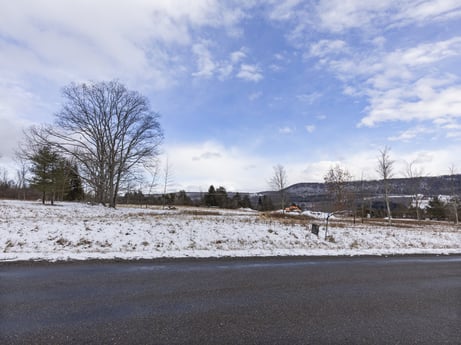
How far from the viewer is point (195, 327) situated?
3602 millimetres

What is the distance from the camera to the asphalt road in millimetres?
3402

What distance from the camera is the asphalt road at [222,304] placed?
3402mm

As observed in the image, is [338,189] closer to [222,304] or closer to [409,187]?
[409,187]

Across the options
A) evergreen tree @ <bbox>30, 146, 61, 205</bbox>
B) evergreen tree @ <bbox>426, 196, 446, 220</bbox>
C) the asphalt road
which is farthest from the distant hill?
evergreen tree @ <bbox>30, 146, 61, 205</bbox>

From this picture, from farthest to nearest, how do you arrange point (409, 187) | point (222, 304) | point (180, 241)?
point (409, 187) < point (180, 241) < point (222, 304)

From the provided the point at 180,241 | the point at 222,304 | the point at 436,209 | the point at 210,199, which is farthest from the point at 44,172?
the point at 436,209

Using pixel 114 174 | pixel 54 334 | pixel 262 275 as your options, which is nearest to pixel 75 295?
pixel 54 334

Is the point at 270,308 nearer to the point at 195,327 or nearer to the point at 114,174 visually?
the point at 195,327

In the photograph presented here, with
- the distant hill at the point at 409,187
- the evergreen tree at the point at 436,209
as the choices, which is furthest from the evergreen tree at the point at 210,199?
the evergreen tree at the point at 436,209

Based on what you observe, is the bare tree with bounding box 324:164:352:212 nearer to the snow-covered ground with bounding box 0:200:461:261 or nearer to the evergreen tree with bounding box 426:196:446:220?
the snow-covered ground with bounding box 0:200:461:261

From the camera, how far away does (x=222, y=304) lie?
4531 mm

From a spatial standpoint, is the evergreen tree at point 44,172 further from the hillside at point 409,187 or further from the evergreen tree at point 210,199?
the evergreen tree at point 210,199

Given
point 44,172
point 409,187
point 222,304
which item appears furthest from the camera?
point 409,187

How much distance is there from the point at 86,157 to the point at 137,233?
26.0m
